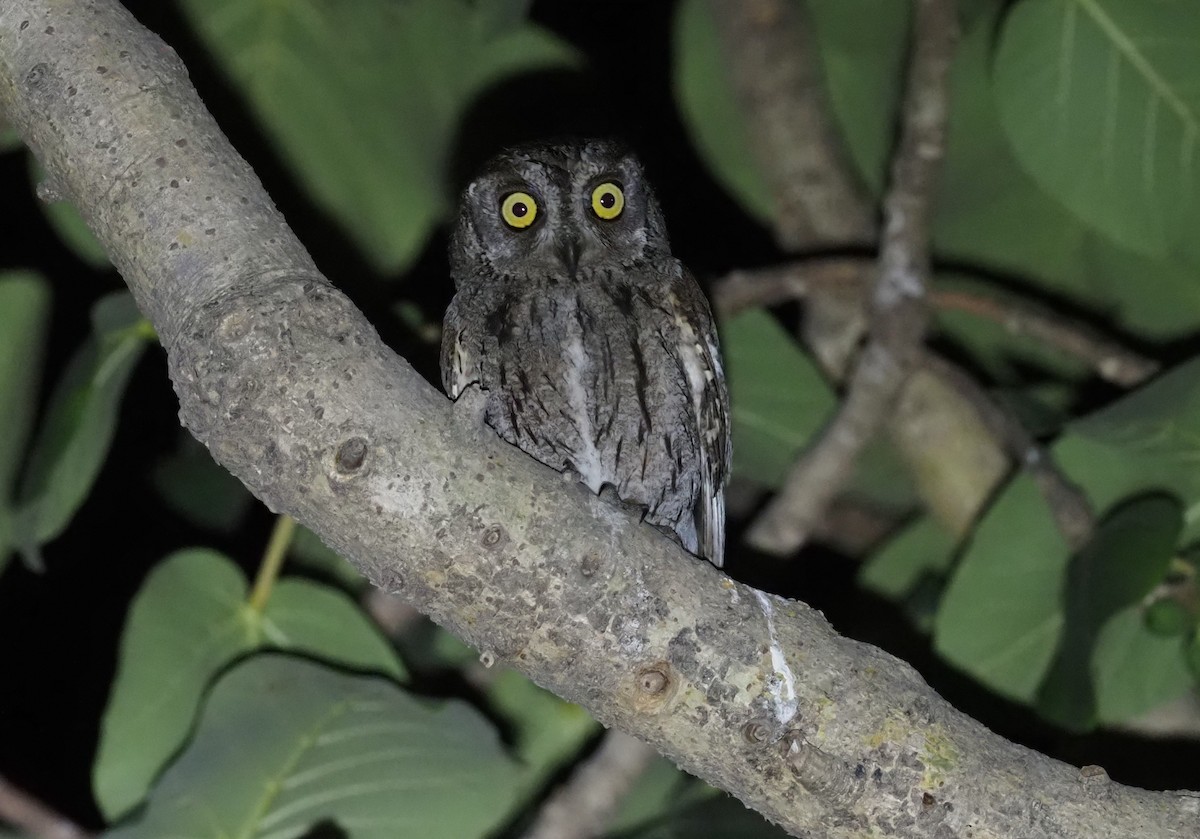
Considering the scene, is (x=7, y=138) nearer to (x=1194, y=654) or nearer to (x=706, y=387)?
(x=706, y=387)

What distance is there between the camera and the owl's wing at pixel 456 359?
185cm

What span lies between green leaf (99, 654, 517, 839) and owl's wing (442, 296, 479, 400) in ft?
1.57

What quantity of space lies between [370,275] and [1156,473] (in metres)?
1.40

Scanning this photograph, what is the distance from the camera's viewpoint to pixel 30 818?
174 centimetres

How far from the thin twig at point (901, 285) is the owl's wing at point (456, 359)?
0.70 metres

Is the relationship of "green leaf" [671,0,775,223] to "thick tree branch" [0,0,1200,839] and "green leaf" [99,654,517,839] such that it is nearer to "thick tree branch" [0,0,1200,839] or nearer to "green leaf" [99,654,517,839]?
"green leaf" [99,654,517,839]

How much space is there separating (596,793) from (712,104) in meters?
1.43

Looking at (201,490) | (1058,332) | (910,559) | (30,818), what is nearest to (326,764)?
(30,818)

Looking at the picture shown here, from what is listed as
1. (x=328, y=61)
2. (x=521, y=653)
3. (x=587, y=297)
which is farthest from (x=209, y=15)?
(x=521, y=653)

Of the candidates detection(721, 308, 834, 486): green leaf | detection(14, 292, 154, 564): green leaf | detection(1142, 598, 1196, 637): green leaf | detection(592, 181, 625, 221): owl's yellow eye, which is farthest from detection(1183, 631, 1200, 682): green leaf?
detection(14, 292, 154, 564): green leaf

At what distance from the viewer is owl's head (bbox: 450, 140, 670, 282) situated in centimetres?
195

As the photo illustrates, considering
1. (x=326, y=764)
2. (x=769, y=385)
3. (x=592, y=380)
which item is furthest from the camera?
(x=769, y=385)

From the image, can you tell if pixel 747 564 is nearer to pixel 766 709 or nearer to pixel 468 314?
pixel 468 314

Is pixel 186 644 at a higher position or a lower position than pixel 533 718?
higher
